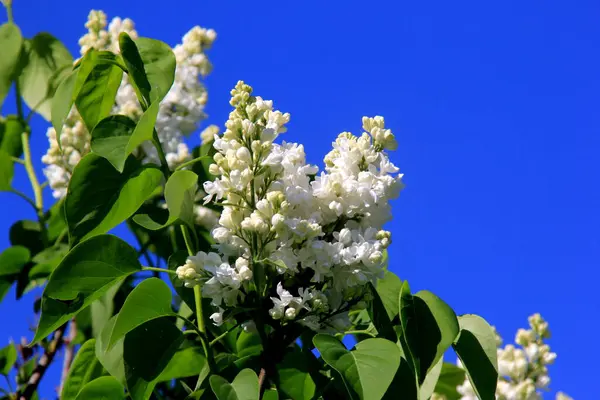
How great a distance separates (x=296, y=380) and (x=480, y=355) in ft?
0.91

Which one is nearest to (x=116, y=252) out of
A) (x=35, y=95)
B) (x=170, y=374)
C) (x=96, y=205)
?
(x=96, y=205)

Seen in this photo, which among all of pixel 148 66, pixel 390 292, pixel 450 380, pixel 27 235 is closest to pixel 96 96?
pixel 148 66

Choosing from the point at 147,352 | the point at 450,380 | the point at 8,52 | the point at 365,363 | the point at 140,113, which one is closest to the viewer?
the point at 365,363

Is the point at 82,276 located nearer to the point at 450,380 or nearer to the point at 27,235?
the point at 27,235

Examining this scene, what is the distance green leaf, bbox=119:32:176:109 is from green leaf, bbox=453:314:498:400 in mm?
611

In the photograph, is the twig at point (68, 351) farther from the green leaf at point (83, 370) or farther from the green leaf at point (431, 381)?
the green leaf at point (431, 381)

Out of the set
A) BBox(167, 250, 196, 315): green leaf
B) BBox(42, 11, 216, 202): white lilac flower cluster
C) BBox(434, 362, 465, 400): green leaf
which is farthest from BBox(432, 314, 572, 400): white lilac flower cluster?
BBox(167, 250, 196, 315): green leaf

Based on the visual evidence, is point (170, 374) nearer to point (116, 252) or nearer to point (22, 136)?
point (116, 252)

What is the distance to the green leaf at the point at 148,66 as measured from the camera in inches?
55.2

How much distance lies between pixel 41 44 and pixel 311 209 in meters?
1.63

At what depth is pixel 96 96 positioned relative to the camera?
1.46 meters

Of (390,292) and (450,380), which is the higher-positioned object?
(450,380)

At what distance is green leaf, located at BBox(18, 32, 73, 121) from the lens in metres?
2.53

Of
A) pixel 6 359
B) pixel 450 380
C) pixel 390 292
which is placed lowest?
pixel 390 292
